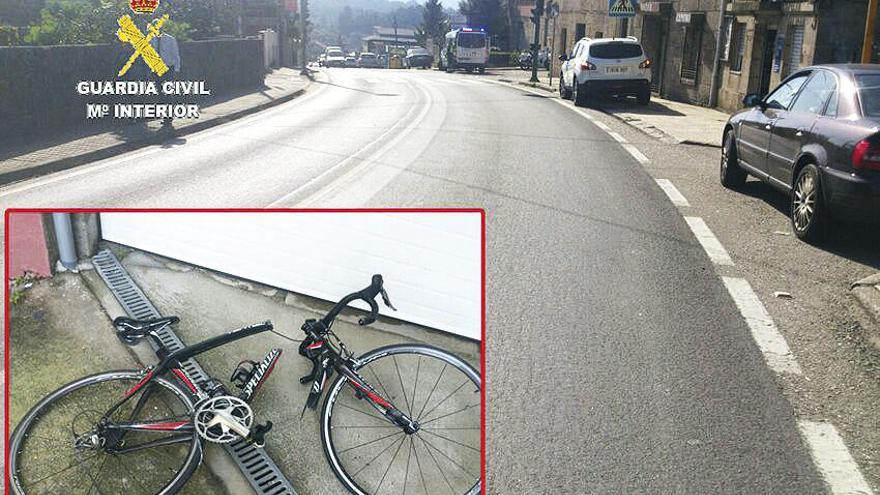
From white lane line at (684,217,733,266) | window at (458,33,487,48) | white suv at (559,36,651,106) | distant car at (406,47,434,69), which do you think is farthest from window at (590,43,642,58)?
distant car at (406,47,434,69)

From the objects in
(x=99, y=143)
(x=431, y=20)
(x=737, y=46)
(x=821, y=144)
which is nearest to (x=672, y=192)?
(x=821, y=144)

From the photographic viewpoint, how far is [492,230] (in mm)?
9320

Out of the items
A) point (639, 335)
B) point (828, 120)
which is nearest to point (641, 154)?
point (828, 120)

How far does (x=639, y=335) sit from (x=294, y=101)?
23832 mm

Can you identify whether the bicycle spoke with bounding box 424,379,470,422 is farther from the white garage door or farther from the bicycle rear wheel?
the bicycle rear wheel

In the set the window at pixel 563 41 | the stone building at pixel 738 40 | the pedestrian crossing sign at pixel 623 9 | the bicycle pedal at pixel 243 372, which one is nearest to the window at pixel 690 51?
the stone building at pixel 738 40

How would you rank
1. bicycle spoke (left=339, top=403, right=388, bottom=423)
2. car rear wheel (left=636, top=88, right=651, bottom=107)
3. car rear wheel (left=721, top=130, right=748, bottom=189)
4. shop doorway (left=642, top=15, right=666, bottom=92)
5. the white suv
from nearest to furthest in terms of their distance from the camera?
bicycle spoke (left=339, top=403, right=388, bottom=423) → car rear wheel (left=721, top=130, right=748, bottom=189) → the white suv → car rear wheel (left=636, top=88, right=651, bottom=107) → shop doorway (left=642, top=15, right=666, bottom=92)

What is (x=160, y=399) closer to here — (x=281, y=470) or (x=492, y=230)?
(x=281, y=470)

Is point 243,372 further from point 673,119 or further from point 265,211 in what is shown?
point 673,119

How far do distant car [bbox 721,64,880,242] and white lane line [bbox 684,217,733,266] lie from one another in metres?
0.82

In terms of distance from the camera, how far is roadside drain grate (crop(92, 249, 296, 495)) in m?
2.22

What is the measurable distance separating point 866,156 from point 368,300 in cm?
728

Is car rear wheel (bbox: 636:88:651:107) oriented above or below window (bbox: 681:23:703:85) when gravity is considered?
below

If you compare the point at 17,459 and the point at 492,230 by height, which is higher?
the point at 17,459
